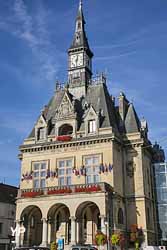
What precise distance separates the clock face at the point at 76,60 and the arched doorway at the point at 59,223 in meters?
25.2

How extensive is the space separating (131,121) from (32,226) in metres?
20.9

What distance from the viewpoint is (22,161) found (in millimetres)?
55094

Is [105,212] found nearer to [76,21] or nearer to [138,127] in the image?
[138,127]

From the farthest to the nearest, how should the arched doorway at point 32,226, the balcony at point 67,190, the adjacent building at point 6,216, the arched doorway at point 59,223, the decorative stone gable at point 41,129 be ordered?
1. the adjacent building at point 6,216
2. the decorative stone gable at point 41,129
3. the arched doorway at point 32,226
4. the arched doorway at point 59,223
5. the balcony at point 67,190

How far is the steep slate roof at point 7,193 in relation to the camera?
224 feet

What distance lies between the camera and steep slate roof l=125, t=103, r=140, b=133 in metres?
54.7

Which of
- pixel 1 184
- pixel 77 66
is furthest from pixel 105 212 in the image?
pixel 1 184

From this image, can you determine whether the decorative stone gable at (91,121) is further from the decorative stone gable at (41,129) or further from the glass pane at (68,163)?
the decorative stone gable at (41,129)

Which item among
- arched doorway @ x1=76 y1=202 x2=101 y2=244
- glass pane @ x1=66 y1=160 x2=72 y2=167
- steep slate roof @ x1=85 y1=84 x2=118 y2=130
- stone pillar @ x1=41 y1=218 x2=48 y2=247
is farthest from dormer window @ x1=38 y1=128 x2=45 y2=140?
stone pillar @ x1=41 y1=218 x2=48 y2=247

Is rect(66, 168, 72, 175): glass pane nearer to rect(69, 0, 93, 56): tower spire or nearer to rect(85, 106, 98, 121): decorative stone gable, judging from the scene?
rect(85, 106, 98, 121): decorative stone gable

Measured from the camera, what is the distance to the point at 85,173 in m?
50.5

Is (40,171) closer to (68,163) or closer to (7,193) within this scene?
(68,163)

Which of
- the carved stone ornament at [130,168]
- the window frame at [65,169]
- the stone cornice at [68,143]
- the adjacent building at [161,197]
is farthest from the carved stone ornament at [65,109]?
the adjacent building at [161,197]

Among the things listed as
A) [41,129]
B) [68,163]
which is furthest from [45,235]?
[41,129]
